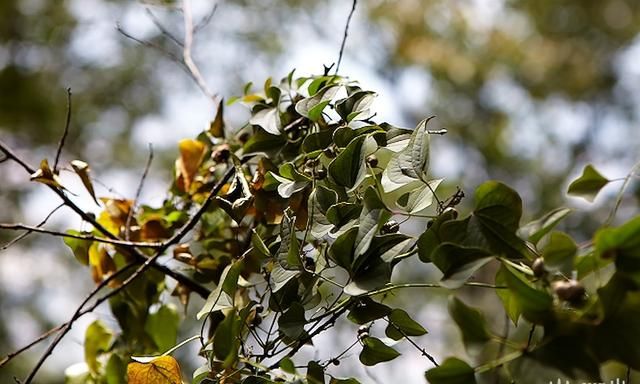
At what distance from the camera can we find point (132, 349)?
1.55 feet

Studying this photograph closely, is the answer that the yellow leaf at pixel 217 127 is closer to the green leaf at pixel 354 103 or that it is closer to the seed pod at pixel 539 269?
the green leaf at pixel 354 103

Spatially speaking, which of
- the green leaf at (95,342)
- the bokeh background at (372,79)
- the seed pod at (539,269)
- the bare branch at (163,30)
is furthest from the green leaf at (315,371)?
the bokeh background at (372,79)

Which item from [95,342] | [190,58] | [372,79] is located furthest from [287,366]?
[372,79]

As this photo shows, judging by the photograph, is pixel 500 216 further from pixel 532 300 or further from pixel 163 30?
pixel 163 30

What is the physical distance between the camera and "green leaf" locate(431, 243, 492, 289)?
0.71 feet

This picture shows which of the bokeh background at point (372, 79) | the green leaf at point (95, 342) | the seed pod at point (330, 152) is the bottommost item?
the seed pod at point (330, 152)

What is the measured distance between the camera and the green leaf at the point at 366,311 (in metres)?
0.30

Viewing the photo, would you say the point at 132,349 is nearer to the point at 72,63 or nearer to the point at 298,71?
the point at 298,71

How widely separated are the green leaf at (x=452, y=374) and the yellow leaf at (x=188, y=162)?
0.91ft

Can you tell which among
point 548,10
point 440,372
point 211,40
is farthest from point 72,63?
point 440,372

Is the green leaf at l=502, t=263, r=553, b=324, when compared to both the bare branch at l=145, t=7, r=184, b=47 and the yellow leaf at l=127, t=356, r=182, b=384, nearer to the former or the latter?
the yellow leaf at l=127, t=356, r=182, b=384

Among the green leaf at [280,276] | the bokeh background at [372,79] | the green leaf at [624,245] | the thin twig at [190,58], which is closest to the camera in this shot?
the green leaf at [624,245]

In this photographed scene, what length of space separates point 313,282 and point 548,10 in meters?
3.66

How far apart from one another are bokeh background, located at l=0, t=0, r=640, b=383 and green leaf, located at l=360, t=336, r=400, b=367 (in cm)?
190
